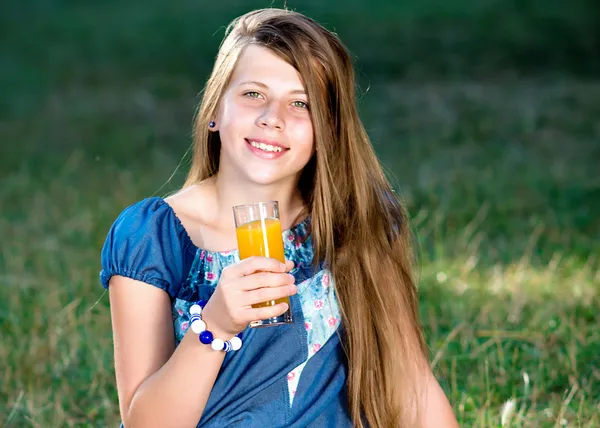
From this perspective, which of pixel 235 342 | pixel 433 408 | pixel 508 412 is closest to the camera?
pixel 235 342

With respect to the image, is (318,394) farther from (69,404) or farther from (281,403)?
(69,404)

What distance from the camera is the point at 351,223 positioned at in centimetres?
295

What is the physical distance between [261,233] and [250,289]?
14 centimetres

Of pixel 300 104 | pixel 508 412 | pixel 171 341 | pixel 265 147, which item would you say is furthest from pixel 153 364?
pixel 508 412

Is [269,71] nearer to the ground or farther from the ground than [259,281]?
farther from the ground

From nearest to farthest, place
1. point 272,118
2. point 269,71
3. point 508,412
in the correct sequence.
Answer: point 272,118
point 269,71
point 508,412

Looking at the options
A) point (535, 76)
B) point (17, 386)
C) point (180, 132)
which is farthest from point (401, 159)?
point (17, 386)

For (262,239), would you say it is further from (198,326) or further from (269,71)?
(269,71)

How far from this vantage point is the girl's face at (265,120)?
2.70 meters

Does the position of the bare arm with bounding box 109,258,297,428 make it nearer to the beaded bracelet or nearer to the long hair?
the beaded bracelet

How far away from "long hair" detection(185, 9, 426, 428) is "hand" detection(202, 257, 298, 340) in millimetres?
499

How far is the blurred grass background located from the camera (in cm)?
388

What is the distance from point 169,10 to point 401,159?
7.91m

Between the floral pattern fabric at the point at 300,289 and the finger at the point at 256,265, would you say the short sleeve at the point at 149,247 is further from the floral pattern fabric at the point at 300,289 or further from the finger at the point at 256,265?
the finger at the point at 256,265
